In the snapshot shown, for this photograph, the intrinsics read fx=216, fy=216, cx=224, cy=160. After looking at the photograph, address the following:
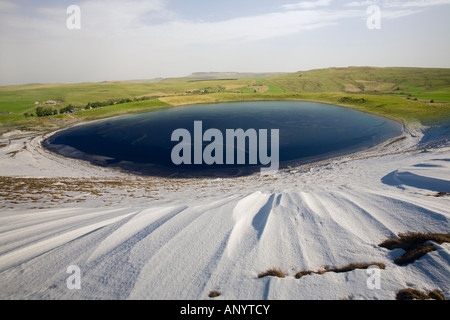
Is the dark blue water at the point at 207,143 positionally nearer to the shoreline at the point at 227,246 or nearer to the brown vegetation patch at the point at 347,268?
the shoreline at the point at 227,246

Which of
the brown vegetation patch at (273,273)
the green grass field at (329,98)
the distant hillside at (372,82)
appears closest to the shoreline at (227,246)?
the brown vegetation patch at (273,273)

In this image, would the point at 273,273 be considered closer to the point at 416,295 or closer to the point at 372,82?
the point at 416,295

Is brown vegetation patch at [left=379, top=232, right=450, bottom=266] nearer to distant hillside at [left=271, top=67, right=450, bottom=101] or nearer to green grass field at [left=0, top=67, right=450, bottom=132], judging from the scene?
green grass field at [left=0, top=67, right=450, bottom=132]

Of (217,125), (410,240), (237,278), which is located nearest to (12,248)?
(237,278)

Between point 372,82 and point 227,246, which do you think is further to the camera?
point 372,82

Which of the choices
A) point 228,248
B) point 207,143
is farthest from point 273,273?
point 207,143

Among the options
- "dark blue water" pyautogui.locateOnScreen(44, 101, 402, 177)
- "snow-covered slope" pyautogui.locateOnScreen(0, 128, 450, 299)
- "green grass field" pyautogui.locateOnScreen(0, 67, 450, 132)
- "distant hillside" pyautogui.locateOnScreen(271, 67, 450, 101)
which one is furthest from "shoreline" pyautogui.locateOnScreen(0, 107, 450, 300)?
"distant hillside" pyautogui.locateOnScreen(271, 67, 450, 101)

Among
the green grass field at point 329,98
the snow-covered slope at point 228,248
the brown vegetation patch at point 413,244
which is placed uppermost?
the green grass field at point 329,98

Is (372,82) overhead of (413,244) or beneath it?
overhead

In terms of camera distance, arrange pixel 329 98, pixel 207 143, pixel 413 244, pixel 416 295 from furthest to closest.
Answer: pixel 329 98 → pixel 207 143 → pixel 413 244 → pixel 416 295
